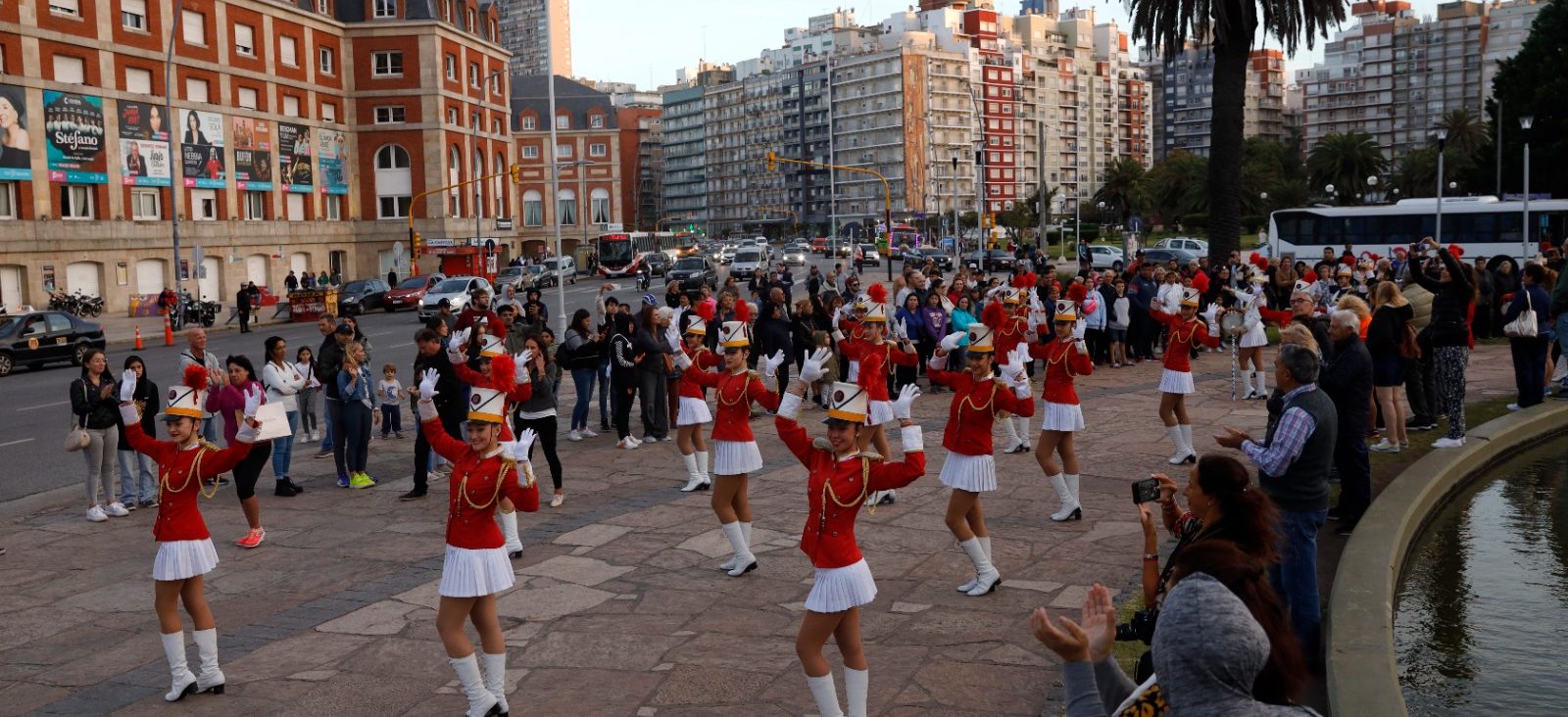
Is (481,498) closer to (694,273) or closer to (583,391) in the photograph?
(583,391)

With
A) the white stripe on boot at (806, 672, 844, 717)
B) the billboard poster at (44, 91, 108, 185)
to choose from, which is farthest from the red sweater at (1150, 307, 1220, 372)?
the billboard poster at (44, 91, 108, 185)

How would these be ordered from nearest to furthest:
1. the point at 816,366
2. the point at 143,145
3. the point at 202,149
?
1. the point at 816,366
2. the point at 143,145
3. the point at 202,149

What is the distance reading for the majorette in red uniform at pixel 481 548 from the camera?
6.47 meters

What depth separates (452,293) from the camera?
142 feet

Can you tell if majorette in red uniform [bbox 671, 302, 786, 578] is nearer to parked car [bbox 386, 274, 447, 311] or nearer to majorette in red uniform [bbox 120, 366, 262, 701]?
majorette in red uniform [bbox 120, 366, 262, 701]

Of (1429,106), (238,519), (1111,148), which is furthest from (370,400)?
(1429,106)

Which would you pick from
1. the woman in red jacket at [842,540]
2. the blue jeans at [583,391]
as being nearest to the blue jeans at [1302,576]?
the woman in red jacket at [842,540]

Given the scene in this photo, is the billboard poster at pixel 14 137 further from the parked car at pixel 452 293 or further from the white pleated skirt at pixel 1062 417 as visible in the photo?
the white pleated skirt at pixel 1062 417

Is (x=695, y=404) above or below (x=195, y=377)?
below

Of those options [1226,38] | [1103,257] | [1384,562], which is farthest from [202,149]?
[1384,562]

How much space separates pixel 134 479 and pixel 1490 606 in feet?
40.3

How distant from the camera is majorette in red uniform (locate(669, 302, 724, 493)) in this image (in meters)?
10.9

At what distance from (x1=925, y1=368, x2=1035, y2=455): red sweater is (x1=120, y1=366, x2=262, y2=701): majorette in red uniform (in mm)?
4615

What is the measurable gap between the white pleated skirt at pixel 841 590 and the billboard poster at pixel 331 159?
205 ft
